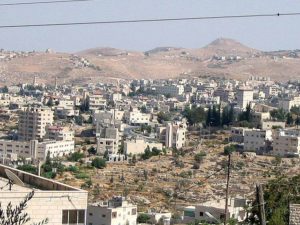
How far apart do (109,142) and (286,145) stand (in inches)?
273

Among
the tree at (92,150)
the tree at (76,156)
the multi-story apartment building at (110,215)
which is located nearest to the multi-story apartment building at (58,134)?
the tree at (92,150)

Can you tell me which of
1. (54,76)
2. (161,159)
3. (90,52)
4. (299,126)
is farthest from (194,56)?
(161,159)

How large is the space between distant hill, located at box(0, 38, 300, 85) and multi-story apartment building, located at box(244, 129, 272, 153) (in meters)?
60.5

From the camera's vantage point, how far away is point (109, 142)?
33969mm

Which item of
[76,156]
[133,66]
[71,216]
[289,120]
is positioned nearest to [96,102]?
[289,120]

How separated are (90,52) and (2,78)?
192ft

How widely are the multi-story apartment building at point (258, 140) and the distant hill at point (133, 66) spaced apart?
6046 cm

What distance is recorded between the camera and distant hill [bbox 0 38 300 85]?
99062 mm

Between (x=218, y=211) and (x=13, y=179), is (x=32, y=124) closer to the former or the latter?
(x=218, y=211)

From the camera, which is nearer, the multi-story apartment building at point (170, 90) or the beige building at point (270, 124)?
the beige building at point (270, 124)

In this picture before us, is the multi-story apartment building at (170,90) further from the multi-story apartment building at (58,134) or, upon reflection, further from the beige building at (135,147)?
the beige building at (135,147)

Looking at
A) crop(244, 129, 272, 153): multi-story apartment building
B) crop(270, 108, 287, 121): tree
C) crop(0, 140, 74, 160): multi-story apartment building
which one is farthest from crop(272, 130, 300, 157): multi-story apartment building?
crop(270, 108, 287, 121): tree

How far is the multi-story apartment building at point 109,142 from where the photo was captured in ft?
110

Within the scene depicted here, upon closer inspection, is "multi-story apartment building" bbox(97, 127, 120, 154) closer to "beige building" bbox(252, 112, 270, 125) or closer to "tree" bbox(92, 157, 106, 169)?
"tree" bbox(92, 157, 106, 169)
